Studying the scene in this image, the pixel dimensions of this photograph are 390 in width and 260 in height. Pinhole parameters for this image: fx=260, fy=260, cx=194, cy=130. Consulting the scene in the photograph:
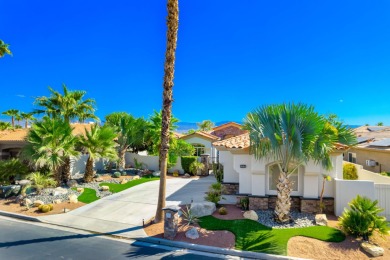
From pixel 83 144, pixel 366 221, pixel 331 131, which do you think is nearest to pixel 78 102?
pixel 83 144

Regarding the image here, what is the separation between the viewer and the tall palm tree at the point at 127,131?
28078mm

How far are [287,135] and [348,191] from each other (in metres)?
4.80

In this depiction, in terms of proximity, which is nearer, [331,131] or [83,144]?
[331,131]

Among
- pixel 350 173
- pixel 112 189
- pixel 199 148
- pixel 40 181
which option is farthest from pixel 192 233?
pixel 199 148

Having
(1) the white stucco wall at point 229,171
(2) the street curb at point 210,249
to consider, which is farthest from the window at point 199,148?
(2) the street curb at point 210,249

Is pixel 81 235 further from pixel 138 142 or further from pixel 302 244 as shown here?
pixel 138 142

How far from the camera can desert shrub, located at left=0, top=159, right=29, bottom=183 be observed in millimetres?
18984

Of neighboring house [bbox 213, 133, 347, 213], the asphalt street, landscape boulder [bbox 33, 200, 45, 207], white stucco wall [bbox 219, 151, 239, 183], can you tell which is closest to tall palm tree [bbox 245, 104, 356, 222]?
neighboring house [bbox 213, 133, 347, 213]

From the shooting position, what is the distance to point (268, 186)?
1434cm

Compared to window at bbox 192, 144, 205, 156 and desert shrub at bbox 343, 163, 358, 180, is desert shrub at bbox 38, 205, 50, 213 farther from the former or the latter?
window at bbox 192, 144, 205, 156

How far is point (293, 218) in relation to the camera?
1264 centimetres

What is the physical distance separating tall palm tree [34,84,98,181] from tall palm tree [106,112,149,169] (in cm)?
446

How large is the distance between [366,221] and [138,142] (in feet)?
80.7

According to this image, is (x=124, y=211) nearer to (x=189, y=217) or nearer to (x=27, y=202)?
(x=189, y=217)
